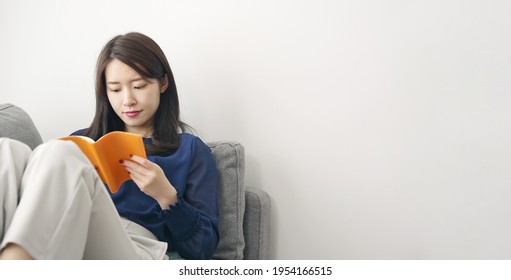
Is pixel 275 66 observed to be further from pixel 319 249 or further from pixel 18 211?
pixel 18 211

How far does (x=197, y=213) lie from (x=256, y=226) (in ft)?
0.95

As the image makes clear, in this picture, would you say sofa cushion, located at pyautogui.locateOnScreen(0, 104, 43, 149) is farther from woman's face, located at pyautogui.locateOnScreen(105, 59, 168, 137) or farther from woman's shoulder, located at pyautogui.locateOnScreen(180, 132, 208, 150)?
woman's shoulder, located at pyautogui.locateOnScreen(180, 132, 208, 150)

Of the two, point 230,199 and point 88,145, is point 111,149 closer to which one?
point 88,145

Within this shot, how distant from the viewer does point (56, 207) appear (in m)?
0.91

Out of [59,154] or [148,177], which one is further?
[148,177]

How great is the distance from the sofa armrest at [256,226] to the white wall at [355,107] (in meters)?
0.10

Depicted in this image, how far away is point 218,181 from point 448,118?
2.35 ft

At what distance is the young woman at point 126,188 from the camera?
0.90 metres

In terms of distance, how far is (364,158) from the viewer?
162 cm

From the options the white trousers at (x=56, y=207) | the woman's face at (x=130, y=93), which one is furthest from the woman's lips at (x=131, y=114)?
the white trousers at (x=56, y=207)

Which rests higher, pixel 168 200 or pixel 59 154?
pixel 59 154

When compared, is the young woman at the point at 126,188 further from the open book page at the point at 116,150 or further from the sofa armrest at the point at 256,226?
the sofa armrest at the point at 256,226

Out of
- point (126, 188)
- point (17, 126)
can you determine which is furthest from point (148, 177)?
point (17, 126)
